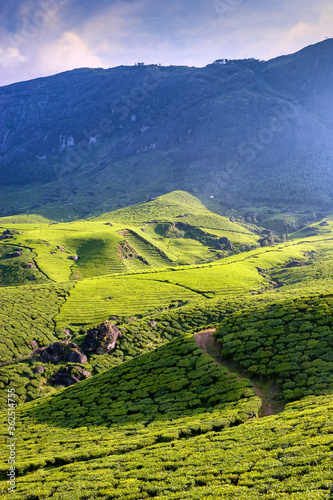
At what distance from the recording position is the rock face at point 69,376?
229ft

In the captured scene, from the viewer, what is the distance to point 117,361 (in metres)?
78.1

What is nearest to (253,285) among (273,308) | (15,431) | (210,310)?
(210,310)

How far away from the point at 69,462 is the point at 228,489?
21.8 metres

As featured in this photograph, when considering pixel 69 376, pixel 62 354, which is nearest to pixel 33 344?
pixel 62 354

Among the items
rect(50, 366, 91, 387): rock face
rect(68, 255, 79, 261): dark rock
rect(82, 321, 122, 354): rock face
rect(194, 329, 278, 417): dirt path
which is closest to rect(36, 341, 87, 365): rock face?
rect(50, 366, 91, 387): rock face

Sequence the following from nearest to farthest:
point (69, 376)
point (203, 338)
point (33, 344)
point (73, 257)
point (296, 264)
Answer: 1. point (203, 338)
2. point (69, 376)
3. point (33, 344)
4. point (296, 264)
5. point (73, 257)

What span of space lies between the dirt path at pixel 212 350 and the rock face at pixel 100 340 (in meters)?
29.1

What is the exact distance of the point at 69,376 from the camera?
70.1m

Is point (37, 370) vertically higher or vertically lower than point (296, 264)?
higher

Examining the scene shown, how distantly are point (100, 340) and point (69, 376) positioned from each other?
12.2 meters

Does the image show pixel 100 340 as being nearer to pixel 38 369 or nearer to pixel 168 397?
pixel 38 369

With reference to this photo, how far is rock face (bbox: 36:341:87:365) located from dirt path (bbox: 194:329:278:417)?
107 ft

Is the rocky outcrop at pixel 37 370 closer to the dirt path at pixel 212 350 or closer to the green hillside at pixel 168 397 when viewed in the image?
the green hillside at pixel 168 397

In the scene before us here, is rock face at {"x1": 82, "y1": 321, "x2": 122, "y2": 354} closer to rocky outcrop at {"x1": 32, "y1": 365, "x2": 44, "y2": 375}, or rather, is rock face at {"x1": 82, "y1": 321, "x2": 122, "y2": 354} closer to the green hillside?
the green hillside
